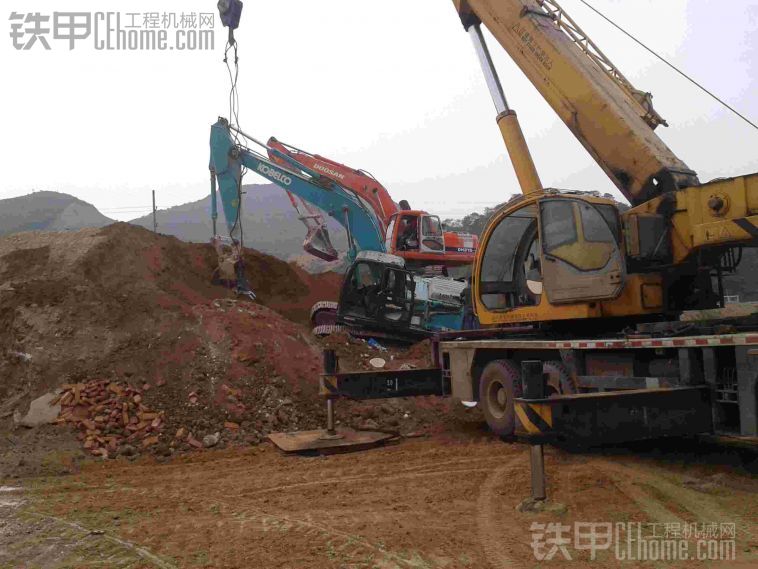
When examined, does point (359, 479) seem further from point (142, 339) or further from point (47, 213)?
point (47, 213)

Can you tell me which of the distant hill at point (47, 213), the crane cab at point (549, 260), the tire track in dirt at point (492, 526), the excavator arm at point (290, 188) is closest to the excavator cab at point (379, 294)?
the excavator arm at point (290, 188)

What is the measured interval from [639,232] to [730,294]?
6.56ft

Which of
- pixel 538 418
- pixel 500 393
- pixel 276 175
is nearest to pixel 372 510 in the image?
pixel 538 418

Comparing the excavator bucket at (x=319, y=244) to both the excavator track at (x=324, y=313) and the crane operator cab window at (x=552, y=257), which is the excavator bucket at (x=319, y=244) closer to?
the excavator track at (x=324, y=313)

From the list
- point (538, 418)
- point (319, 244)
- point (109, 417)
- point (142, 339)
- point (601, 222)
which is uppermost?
point (319, 244)

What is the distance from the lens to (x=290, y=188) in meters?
18.3

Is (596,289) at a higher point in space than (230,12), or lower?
lower

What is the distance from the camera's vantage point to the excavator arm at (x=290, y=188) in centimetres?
1723

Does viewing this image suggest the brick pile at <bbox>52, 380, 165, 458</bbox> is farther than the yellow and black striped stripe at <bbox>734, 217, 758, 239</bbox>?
Yes

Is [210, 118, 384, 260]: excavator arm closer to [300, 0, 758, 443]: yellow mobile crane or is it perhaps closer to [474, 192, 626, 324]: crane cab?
[300, 0, 758, 443]: yellow mobile crane

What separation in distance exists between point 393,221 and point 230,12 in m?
6.74

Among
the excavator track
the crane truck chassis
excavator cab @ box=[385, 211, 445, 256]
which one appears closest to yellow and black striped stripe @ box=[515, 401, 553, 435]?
the crane truck chassis

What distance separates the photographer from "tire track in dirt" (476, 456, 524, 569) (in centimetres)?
435

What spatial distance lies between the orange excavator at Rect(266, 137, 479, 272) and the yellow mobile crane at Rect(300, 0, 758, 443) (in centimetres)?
759
